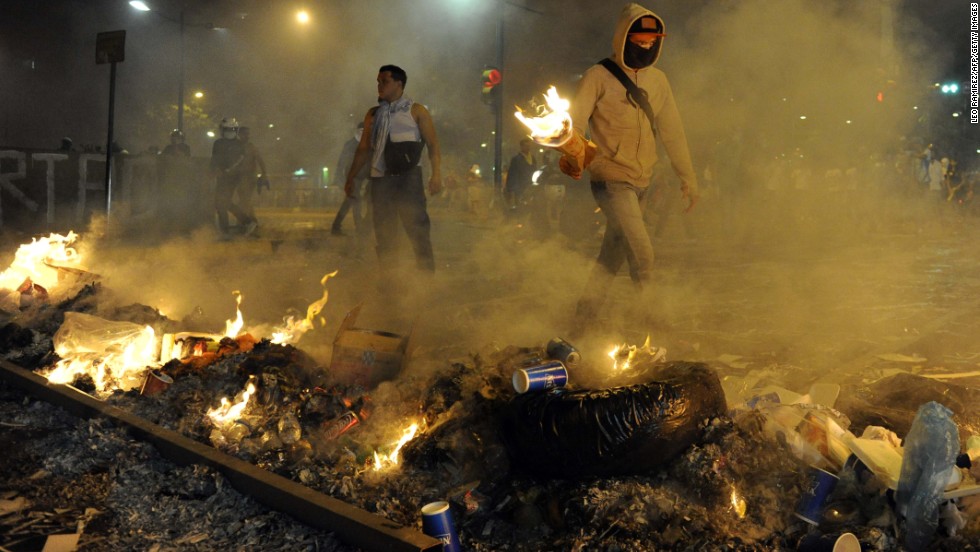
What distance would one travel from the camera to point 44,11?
23984 mm

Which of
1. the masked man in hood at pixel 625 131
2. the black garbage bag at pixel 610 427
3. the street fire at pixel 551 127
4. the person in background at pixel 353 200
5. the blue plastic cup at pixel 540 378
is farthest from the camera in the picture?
the person in background at pixel 353 200

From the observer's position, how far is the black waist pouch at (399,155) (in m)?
5.94

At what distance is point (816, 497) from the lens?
2.60m

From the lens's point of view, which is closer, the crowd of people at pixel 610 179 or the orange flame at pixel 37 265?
the crowd of people at pixel 610 179

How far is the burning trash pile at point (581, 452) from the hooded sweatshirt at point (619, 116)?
47.8 inches

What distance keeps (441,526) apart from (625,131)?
285 centimetres

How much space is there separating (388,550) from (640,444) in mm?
964

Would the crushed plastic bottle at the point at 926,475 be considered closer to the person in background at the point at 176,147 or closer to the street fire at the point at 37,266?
the street fire at the point at 37,266

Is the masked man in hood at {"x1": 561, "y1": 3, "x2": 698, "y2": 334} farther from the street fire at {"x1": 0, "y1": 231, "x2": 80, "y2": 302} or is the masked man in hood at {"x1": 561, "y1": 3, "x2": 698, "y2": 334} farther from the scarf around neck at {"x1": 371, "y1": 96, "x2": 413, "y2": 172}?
the street fire at {"x1": 0, "y1": 231, "x2": 80, "y2": 302}

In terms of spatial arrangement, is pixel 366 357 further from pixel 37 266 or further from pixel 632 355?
pixel 37 266

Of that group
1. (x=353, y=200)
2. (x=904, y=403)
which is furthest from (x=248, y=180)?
(x=904, y=403)

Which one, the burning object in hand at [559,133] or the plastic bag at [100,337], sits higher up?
Result: the burning object in hand at [559,133]

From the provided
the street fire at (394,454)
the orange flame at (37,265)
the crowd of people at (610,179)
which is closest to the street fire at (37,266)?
the orange flame at (37,265)

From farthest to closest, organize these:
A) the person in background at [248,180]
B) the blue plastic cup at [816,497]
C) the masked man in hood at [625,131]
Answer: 1. the person in background at [248,180]
2. the masked man in hood at [625,131]
3. the blue plastic cup at [816,497]
